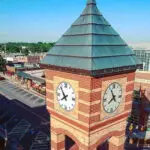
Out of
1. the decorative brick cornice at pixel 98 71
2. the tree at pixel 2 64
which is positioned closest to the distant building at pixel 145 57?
the decorative brick cornice at pixel 98 71

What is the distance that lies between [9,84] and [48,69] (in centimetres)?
5412

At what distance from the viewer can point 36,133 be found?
27.5 m

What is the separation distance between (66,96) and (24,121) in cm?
2556

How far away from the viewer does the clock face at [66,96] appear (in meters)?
8.02

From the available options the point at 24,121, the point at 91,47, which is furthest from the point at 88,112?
the point at 24,121

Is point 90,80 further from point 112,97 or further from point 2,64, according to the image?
point 2,64

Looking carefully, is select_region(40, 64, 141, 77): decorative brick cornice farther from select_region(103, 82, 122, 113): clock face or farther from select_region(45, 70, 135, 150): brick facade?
select_region(103, 82, 122, 113): clock face

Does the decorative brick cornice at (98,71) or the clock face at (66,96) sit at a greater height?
the decorative brick cornice at (98,71)

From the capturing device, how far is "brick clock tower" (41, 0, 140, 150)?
7.25m

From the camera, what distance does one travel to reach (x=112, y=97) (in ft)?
26.8

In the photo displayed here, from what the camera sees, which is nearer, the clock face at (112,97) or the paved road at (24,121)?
the clock face at (112,97)

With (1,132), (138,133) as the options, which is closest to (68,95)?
(138,133)

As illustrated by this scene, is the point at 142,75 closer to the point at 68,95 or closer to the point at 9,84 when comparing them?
the point at 68,95

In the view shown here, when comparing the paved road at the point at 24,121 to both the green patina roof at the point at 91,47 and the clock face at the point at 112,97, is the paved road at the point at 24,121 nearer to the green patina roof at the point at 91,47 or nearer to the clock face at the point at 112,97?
the clock face at the point at 112,97
